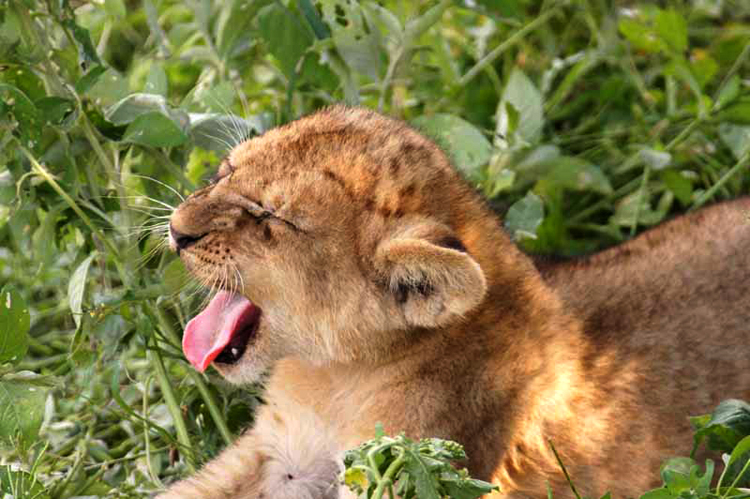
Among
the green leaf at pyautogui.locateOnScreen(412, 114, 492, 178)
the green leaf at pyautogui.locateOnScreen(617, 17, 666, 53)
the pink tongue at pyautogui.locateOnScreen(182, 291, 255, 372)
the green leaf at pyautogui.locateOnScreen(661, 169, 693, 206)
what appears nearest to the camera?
the pink tongue at pyautogui.locateOnScreen(182, 291, 255, 372)

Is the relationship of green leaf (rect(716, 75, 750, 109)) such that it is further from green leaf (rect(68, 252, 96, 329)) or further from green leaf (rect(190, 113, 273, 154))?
green leaf (rect(68, 252, 96, 329))

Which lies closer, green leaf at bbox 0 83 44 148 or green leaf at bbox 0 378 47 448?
green leaf at bbox 0 378 47 448

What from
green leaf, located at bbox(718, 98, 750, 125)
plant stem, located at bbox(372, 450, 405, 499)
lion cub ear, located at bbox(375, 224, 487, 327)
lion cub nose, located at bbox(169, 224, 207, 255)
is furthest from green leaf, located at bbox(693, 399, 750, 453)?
green leaf, located at bbox(718, 98, 750, 125)

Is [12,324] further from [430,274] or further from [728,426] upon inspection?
[728,426]

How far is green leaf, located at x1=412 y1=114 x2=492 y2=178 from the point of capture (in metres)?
5.00

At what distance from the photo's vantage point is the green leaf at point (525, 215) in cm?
Result: 487

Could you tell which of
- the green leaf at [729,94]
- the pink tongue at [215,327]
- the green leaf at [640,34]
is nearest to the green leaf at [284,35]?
the pink tongue at [215,327]

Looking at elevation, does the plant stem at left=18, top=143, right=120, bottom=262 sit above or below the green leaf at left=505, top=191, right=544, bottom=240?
above

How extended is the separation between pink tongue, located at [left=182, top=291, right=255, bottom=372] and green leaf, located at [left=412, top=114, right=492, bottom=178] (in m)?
1.60

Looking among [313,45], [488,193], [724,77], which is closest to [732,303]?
[488,193]

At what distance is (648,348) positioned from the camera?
3812 millimetres

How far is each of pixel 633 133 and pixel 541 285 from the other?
265cm

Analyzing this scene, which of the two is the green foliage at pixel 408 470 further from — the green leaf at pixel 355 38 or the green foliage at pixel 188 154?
the green leaf at pixel 355 38

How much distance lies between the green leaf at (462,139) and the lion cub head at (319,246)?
1.34 metres
